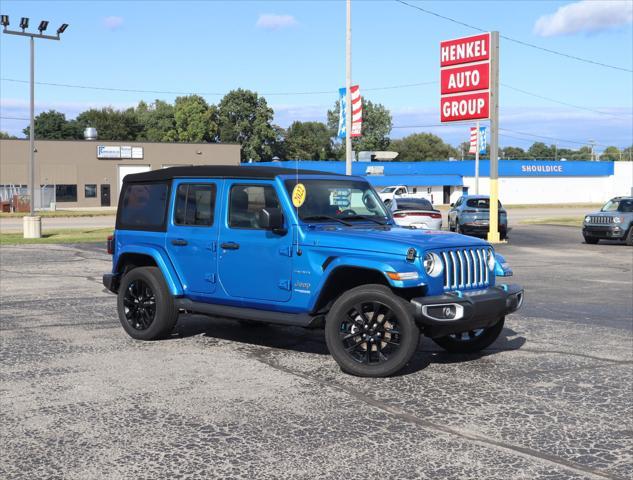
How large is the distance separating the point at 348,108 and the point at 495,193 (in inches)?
253

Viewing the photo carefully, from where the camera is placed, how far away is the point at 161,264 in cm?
839

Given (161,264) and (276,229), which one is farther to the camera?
(161,264)

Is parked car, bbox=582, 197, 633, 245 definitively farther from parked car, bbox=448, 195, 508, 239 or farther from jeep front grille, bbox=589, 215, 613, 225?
parked car, bbox=448, 195, 508, 239

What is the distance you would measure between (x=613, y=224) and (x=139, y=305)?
20.2 meters

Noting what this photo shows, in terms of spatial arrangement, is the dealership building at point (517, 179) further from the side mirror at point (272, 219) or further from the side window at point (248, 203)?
the side mirror at point (272, 219)

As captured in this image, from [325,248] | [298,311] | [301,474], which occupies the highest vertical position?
[325,248]

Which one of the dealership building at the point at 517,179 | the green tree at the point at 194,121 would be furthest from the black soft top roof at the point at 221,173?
the green tree at the point at 194,121

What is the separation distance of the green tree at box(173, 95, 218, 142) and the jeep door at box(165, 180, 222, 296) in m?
102

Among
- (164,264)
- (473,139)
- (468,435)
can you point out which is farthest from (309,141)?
(468,435)

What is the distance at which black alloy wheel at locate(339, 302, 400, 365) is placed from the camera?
6793 millimetres

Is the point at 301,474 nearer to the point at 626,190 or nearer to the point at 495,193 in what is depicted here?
the point at 495,193

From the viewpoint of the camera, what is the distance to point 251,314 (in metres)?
7.61

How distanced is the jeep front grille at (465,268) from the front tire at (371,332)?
57 centimetres

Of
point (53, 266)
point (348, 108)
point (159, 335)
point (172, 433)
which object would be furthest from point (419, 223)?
point (172, 433)
